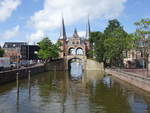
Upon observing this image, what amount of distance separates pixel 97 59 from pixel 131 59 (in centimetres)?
1457

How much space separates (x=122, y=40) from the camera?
83.8 m

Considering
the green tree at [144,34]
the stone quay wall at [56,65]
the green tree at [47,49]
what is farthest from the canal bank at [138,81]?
the stone quay wall at [56,65]

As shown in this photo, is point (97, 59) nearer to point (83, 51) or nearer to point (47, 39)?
point (47, 39)

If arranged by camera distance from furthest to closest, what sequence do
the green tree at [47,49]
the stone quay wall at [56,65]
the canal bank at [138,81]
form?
the stone quay wall at [56,65]
the green tree at [47,49]
the canal bank at [138,81]

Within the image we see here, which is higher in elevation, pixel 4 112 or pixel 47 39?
pixel 47 39

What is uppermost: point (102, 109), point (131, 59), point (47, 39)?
point (47, 39)

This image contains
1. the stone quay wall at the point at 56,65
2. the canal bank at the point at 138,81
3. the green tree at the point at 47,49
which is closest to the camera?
the canal bank at the point at 138,81

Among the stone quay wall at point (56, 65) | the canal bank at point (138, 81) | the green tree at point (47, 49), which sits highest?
the green tree at point (47, 49)

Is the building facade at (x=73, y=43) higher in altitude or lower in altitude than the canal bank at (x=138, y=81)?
higher

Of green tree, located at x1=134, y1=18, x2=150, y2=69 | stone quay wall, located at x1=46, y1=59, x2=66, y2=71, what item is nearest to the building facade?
stone quay wall, located at x1=46, y1=59, x2=66, y2=71

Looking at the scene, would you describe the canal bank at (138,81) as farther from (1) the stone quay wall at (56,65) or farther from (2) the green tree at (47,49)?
(1) the stone quay wall at (56,65)

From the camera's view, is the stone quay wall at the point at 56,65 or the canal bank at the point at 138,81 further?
the stone quay wall at the point at 56,65

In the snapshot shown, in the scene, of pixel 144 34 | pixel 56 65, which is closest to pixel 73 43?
pixel 56 65

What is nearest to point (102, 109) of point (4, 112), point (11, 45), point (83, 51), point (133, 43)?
point (4, 112)
